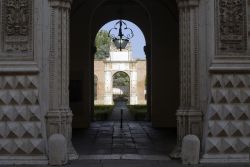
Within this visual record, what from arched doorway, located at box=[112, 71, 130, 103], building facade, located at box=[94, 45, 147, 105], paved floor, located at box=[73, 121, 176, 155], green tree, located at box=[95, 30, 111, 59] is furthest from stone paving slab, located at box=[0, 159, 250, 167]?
green tree, located at box=[95, 30, 111, 59]

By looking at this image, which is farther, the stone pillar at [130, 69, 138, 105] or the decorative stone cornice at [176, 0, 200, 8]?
the stone pillar at [130, 69, 138, 105]

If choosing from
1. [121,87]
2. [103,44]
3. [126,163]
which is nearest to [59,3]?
[126,163]

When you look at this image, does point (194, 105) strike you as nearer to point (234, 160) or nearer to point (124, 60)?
point (234, 160)

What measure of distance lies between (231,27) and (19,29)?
4.75 meters

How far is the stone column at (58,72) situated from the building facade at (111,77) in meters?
36.9

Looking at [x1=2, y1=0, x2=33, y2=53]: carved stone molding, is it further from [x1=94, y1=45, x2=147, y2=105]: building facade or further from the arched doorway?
the arched doorway

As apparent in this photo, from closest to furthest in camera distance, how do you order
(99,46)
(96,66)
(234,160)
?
(234,160) → (96,66) → (99,46)

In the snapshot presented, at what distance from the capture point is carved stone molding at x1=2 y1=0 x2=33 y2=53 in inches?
400

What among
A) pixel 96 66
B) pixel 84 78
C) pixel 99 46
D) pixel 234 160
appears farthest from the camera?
pixel 99 46

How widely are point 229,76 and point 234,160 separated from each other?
6.06 feet

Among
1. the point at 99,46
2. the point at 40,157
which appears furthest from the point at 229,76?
the point at 99,46

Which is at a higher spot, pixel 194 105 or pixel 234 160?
pixel 194 105

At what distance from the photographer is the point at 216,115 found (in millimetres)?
10117

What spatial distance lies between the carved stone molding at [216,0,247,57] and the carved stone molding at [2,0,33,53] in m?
4.23
